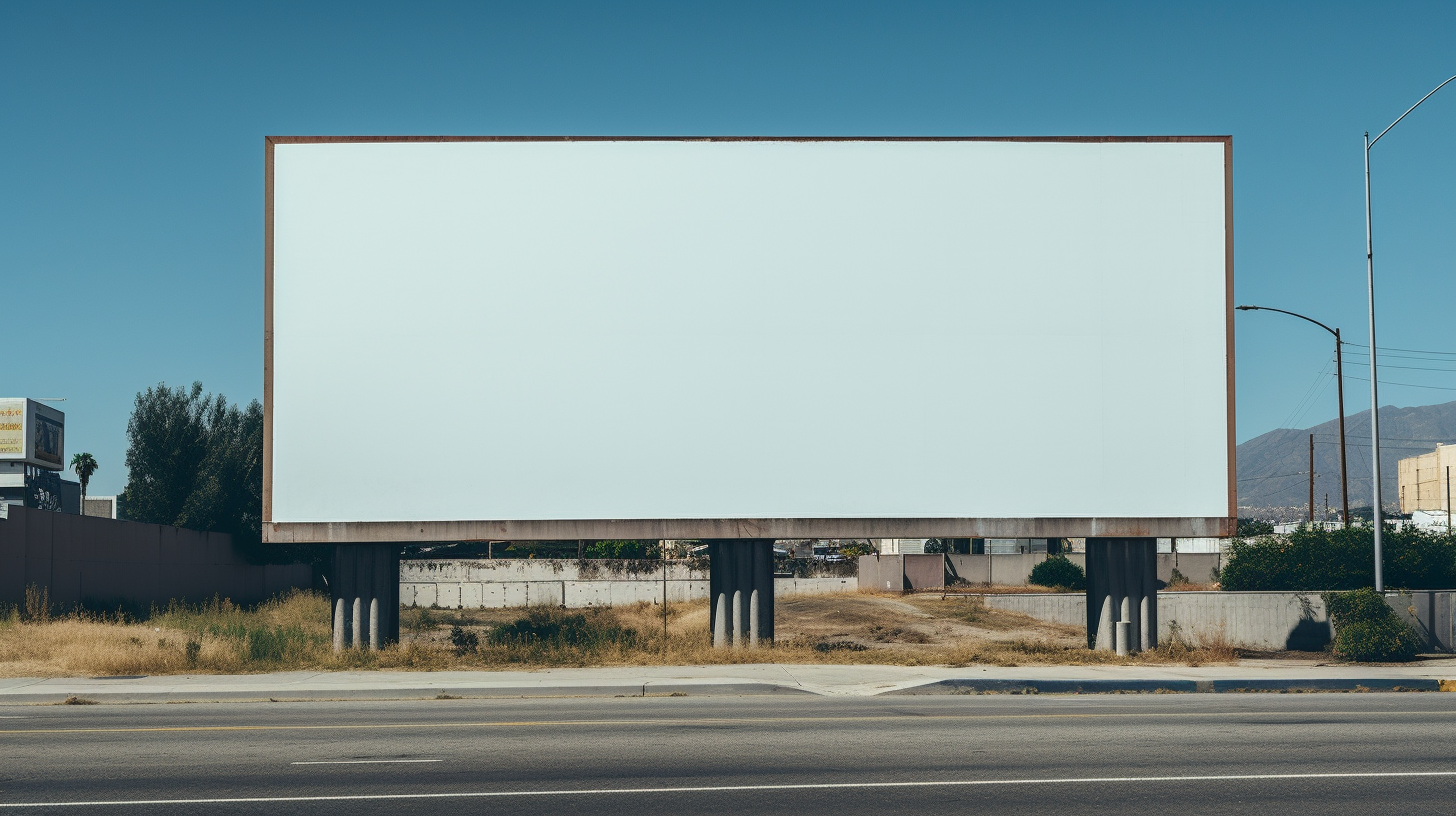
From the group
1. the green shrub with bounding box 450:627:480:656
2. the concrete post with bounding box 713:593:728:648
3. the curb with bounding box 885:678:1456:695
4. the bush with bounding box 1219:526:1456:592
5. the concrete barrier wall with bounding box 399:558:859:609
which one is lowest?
the concrete barrier wall with bounding box 399:558:859:609

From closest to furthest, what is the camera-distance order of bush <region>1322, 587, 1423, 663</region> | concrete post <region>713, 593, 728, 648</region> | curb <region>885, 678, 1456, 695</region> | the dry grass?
curb <region>885, 678, 1456, 695</region> → the dry grass → bush <region>1322, 587, 1423, 663</region> → concrete post <region>713, 593, 728, 648</region>

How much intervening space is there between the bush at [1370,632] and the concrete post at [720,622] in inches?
503

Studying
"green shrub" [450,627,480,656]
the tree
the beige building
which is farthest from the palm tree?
the beige building

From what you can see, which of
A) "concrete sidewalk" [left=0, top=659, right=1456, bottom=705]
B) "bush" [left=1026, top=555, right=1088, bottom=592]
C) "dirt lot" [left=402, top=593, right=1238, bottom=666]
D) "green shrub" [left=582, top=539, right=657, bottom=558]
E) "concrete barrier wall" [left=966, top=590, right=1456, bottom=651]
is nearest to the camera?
"concrete sidewalk" [left=0, top=659, right=1456, bottom=705]

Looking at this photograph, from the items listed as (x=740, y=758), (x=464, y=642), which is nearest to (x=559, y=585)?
(x=464, y=642)

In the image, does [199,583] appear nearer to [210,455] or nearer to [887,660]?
[210,455]

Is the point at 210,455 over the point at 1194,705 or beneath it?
over

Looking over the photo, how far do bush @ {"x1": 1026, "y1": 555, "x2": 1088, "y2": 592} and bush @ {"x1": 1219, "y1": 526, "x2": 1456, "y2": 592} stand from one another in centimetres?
2010

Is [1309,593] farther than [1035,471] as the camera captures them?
Yes

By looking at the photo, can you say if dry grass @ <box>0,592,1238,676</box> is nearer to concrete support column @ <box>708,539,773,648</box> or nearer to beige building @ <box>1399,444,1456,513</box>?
concrete support column @ <box>708,539,773,648</box>

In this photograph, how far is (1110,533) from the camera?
2556 centimetres

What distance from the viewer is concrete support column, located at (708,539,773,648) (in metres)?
25.5

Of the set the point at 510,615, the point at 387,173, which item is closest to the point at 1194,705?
the point at 387,173

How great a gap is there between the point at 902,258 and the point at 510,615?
89.5 ft
